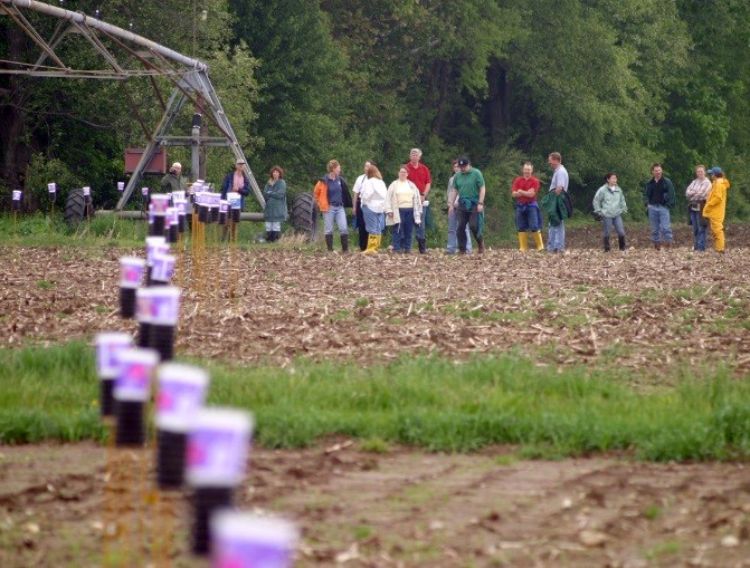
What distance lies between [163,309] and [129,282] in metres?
1.88

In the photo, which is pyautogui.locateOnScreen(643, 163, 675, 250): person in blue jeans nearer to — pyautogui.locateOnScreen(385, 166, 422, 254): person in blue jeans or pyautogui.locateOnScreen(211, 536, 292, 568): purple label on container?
pyautogui.locateOnScreen(385, 166, 422, 254): person in blue jeans

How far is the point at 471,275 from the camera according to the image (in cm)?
2203

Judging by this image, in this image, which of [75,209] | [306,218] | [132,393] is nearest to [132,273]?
[132,393]

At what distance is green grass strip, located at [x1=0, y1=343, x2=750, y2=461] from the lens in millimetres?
9812

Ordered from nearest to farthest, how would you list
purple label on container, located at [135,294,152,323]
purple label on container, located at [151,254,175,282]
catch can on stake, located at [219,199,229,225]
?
purple label on container, located at [135,294,152,323] < purple label on container, located at [151,254,175,282] < catch can on stake, located at [219,199,229,225]

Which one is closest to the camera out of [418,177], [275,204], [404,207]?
[404,207]

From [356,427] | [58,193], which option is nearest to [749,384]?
[356,427]

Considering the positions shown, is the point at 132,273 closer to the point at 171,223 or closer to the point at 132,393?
the point at 132,393

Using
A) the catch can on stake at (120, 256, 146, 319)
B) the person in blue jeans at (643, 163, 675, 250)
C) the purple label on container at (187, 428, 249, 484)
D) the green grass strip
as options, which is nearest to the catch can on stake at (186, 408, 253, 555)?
the purple label on container at (187, 428, 249, 484)

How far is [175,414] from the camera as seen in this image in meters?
4.34

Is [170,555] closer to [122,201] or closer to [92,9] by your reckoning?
[122,201]

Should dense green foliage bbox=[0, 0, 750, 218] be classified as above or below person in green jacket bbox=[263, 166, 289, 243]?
above

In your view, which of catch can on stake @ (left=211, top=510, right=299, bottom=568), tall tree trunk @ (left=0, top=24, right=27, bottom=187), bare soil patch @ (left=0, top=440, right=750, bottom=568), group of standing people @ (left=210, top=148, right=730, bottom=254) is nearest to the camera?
catch can on stake @ (left=211, top=510, right=299, bottom=568)

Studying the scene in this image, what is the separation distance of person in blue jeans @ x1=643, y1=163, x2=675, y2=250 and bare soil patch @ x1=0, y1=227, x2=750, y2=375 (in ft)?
27.0
